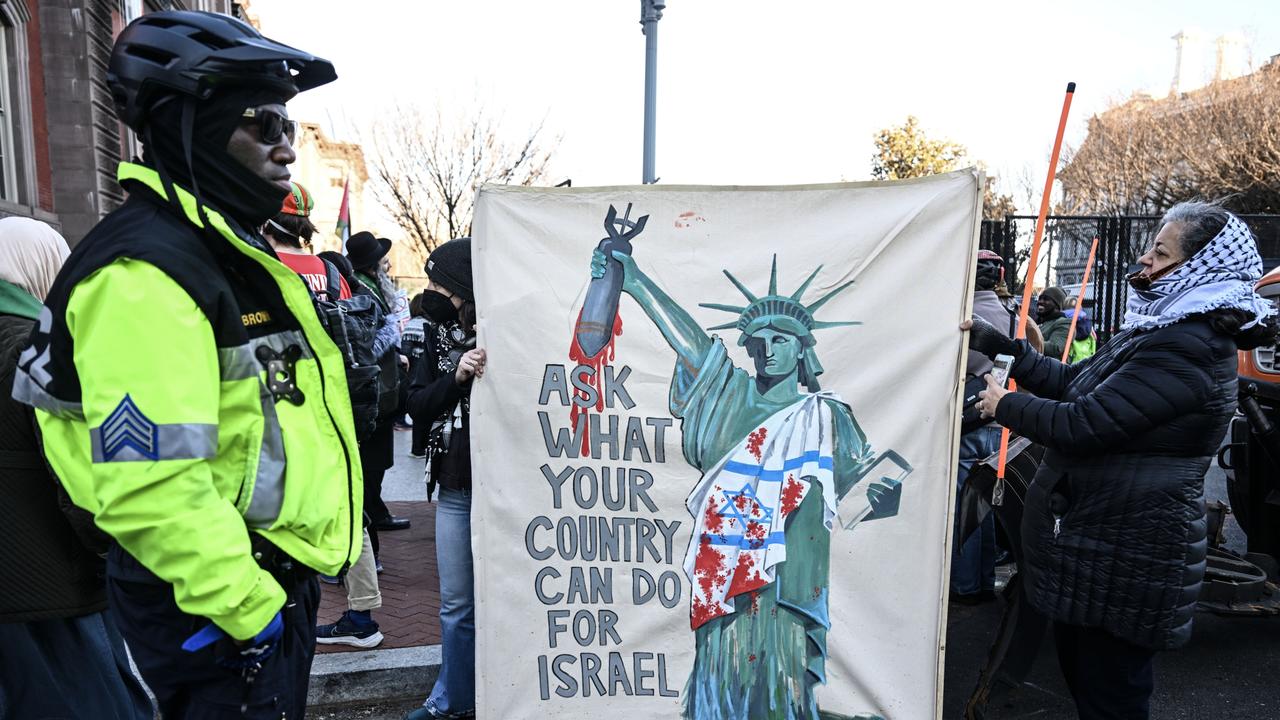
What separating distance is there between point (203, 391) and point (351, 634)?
3.04 metres

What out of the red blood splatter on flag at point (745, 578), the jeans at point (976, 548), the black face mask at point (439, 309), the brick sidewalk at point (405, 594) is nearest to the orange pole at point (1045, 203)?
Answer: the red blood splatter on flag at point (745, 578)

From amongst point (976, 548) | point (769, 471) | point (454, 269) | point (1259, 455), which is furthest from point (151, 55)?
point (1259, 455)

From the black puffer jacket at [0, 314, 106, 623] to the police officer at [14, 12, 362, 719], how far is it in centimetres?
54

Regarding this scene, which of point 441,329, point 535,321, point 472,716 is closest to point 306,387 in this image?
point 535,321

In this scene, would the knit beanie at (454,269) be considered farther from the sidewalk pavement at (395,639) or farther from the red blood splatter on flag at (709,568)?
the sidewalk pavement at (395,639)

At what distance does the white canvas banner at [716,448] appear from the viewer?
10.2ft

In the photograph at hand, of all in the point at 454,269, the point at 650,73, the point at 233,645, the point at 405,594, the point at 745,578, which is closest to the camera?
the point at 233,645

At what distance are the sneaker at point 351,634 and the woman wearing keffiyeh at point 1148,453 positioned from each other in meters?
2.94

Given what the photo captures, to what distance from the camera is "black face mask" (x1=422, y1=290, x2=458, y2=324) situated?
345cm

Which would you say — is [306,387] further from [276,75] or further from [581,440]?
[581,440]

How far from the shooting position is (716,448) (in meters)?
3.19

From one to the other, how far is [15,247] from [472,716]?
2.31m

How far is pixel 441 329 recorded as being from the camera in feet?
11.6

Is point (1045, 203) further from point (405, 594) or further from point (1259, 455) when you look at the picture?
point (405, 594)
